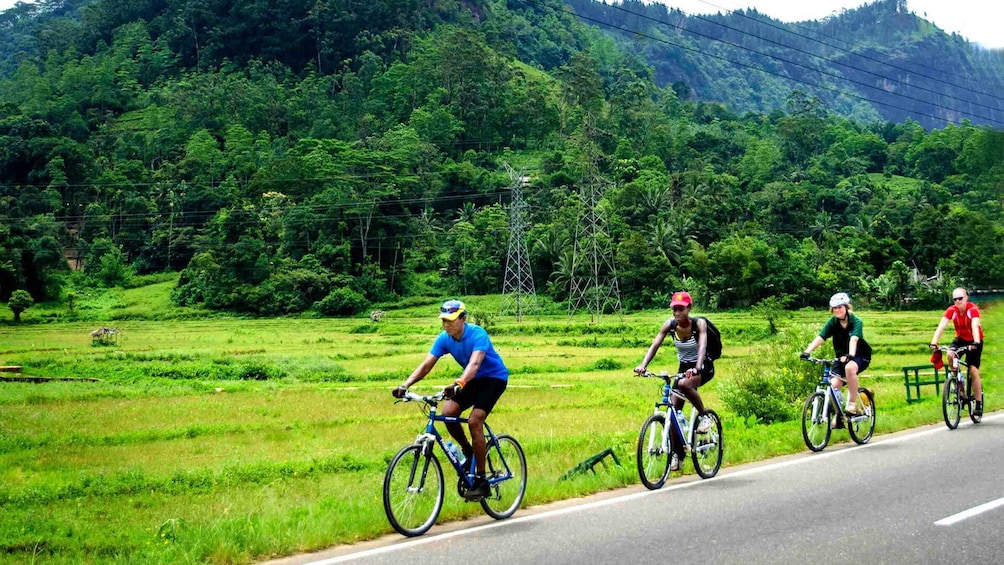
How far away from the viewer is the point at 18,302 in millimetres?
62125

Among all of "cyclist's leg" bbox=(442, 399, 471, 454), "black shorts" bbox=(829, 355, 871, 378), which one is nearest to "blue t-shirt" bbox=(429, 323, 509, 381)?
"cyclist's leg" bbox=(442, 399, 471, 454)

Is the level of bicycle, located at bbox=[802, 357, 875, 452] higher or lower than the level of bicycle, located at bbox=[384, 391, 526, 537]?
lower

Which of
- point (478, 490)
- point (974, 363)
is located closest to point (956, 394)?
point (974, 363)

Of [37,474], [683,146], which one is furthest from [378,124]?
[37,474]

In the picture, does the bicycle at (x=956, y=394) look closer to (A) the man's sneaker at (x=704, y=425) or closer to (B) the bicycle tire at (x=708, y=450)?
(B) the bicycle tire at (x=708, y=450)

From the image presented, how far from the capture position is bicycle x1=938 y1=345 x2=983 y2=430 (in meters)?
13.8

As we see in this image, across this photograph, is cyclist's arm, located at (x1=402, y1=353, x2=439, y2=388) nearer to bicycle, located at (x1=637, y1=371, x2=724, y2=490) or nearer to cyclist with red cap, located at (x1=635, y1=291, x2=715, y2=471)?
bicycle, located at (x1=637, y1=371, x2=724, y2=490)

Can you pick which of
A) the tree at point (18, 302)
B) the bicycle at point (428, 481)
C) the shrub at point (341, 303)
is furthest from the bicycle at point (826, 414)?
the shrub at point (341, 303)

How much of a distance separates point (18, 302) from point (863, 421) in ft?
206

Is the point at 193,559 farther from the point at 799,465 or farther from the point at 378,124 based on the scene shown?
the point at 378,124

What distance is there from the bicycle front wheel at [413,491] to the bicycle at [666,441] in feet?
7.74

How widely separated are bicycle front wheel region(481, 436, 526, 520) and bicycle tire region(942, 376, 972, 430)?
8077mm

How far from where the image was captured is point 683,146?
12288 centimetres

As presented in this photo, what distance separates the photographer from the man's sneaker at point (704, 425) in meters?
10.1
